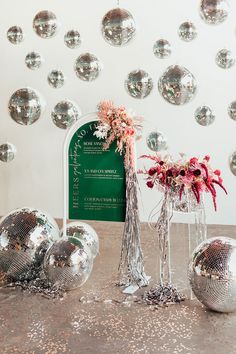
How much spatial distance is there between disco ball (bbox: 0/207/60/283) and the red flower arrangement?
95 centimetres

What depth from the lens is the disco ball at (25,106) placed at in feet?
14.2

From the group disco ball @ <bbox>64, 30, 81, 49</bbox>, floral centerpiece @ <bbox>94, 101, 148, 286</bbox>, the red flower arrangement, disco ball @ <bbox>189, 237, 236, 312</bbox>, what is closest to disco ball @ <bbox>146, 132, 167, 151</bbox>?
disco ball @ <bbox>64, 30, 81, 49</bbox>

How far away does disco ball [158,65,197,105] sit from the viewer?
12.3 feet

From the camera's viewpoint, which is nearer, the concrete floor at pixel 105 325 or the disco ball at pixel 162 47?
the concrete floor at pixel 105 325

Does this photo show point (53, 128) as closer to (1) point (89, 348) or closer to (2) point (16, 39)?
(2) point (16, 39)

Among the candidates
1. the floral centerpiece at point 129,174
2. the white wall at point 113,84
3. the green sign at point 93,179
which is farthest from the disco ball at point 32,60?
the floral centerpiece at point 129,174

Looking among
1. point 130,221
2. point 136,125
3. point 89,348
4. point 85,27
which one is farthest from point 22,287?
point 85,27

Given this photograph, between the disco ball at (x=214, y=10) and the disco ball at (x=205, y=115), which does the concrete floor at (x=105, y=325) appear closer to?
the disco ball at (x=214, y=10)

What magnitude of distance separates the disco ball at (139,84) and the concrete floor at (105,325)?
1.61 meters

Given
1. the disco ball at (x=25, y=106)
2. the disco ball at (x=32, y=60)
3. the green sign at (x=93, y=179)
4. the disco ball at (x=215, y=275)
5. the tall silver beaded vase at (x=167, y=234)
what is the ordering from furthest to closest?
the green sign at (x=93, y=179) < the disco ball at (x=32, y=60) < the disco ball at (x=25, y=106) < the tall silver beaded vase at (x=167, y=234) < the disco ball at (x=215, y=275)

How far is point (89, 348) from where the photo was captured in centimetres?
288

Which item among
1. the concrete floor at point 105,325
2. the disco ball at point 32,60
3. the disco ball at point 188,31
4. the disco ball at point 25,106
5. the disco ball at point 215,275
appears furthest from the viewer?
the disco ball at point 32,60

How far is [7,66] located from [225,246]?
6.35 m

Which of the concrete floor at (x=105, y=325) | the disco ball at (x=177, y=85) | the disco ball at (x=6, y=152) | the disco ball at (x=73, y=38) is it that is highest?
the disco ball at (x=73, y=38)
